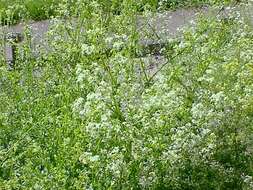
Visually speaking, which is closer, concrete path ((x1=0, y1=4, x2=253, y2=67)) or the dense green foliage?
the dense green foliage

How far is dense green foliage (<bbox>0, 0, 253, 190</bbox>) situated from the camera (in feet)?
12.1

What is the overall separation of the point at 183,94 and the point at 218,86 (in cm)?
34

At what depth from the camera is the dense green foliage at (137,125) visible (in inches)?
145

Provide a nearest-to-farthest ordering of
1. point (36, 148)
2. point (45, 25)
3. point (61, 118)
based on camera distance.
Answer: point (36, 148), point (61, 118), point (45, 25)

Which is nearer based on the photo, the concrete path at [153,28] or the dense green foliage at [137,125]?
the dense green foliage at [137,125]

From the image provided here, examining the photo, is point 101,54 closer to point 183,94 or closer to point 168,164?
point 183,94

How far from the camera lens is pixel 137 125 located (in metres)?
3.87

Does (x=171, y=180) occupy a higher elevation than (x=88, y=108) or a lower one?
lower

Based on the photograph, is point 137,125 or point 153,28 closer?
point 137,125

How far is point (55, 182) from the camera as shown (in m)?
3.55

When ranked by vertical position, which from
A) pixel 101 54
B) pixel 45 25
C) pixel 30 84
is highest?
pixel 101 54

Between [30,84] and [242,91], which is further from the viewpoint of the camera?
[30,84]

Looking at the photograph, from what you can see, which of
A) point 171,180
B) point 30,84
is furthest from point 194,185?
point 30,84

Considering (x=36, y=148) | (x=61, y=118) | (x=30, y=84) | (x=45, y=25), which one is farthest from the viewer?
(x=45, y=25)
